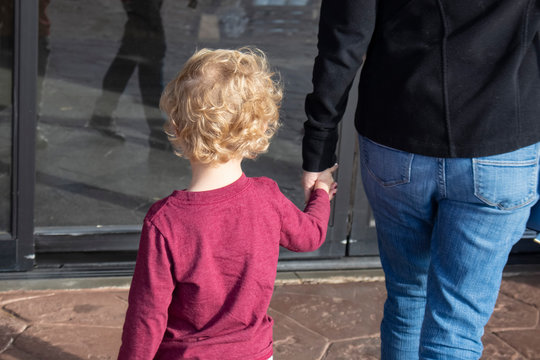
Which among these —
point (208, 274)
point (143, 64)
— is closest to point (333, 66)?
point (208, 274)

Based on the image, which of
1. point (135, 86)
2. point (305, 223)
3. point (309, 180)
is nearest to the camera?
point (305, 223)

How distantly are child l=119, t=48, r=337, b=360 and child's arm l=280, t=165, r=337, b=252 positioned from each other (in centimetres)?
2

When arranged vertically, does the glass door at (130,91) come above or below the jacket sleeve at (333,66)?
below

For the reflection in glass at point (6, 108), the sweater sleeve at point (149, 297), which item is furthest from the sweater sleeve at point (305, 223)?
the reflection in glass at point (6, 108)

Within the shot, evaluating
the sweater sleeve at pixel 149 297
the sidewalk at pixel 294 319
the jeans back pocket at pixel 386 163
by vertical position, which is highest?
the jeans back pocket at pixel 386 163

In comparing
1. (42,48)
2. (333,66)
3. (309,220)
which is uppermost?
(333,66)

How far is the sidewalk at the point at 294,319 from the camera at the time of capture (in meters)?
2.92

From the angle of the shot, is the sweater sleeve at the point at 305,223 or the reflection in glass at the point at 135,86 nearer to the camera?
the sweater sleeve at the point at 305,223

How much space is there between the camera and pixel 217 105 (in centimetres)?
163

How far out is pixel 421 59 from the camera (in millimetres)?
1664

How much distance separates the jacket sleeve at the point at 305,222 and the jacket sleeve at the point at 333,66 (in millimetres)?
102

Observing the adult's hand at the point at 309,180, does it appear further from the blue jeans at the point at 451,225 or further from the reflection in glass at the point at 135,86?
the reflection in glass at the point at 135,86

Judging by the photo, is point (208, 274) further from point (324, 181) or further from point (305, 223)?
point (324, 181)

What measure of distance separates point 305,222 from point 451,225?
0.38 meters
